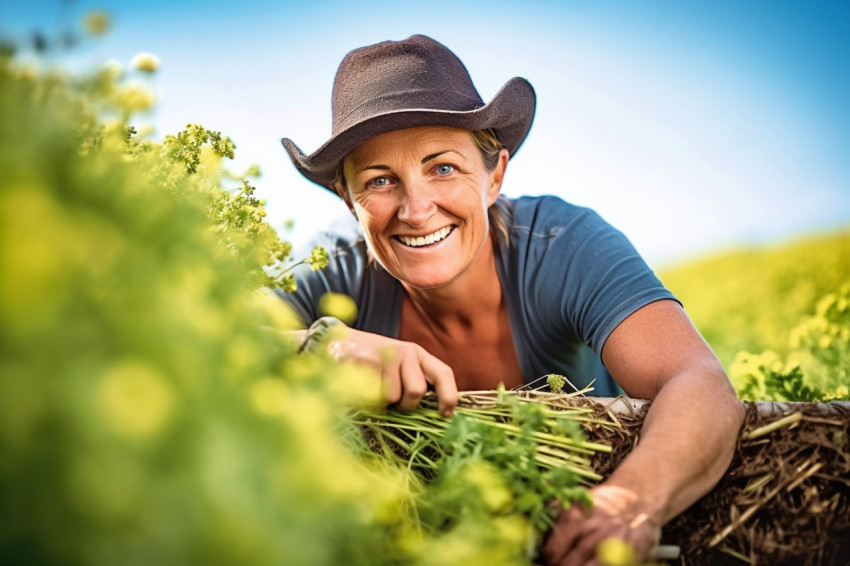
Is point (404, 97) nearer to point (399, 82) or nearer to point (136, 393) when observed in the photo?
point (399, 82)

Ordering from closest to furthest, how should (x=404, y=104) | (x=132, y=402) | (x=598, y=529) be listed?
(x=132, y=402)
(x=598, y=529)
(x=404, y=104)

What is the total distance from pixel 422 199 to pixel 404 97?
35 centimetres

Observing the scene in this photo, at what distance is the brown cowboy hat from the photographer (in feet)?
7.19

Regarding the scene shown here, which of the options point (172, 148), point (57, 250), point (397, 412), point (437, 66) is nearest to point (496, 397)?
point (397, 412)

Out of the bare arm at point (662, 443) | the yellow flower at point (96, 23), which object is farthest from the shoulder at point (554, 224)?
the yellow flower at point (96, 23)

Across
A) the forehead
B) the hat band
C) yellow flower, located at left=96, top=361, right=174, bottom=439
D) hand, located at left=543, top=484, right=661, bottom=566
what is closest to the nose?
the forehead

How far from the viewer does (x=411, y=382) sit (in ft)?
4.98

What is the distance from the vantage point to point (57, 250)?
0.47 metres

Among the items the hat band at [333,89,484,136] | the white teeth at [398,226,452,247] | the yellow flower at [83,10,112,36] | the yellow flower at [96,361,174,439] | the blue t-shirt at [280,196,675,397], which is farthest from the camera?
the white teeth at [398,226,452,247]

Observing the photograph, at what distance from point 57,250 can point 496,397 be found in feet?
4.48

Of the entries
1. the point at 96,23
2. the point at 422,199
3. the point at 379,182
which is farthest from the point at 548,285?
the point at 96,23

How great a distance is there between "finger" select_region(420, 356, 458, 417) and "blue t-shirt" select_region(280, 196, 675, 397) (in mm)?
837

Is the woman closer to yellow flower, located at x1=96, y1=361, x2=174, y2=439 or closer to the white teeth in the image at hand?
the white teeth

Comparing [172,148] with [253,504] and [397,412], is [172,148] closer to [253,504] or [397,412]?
[397,412]
